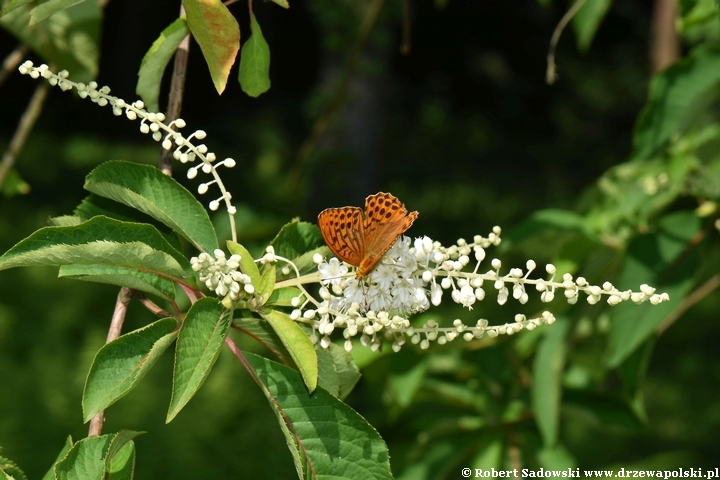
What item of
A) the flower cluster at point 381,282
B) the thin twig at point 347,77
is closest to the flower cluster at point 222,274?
the flower cluster at point 381,282

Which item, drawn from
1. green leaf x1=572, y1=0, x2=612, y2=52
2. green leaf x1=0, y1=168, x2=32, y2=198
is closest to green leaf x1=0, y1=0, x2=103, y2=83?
green leaf x1=0, y1=168, x2=32, y2=198

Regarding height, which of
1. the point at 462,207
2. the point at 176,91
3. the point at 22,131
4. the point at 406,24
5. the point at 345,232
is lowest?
the point at 345,232

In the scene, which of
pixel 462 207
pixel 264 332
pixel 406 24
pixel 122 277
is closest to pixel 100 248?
pixel 122 277

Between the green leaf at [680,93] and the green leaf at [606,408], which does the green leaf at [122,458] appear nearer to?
the green leaf at [680,93]

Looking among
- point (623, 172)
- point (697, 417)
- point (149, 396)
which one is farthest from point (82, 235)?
point (697, 417)

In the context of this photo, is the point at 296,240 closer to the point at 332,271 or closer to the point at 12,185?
the point at 332,271

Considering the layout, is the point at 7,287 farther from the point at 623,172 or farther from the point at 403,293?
the point at 403,293
